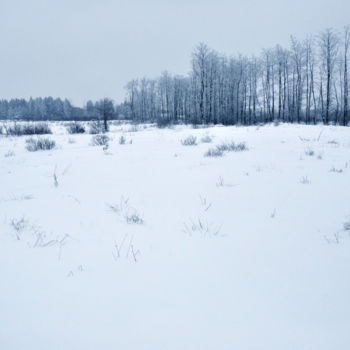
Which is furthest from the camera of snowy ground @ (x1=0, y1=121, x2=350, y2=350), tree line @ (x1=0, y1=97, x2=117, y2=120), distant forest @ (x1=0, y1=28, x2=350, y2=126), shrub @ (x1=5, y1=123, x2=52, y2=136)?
tree line @ (x1=0, y1=97, x2=117, y2=120)

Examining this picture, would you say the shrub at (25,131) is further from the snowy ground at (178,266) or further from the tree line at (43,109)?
the tree line at (43,109)

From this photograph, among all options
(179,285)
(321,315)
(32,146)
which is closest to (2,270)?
(179,285)

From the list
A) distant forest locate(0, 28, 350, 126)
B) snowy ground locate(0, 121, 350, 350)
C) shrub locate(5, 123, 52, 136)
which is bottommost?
snowy ground locate(0, 121, 350, 350)

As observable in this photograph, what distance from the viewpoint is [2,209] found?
3.02 metres

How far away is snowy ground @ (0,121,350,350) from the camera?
3.95ft

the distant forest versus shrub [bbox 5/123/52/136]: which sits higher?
the distant forest

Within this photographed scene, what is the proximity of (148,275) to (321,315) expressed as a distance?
3.22 feet

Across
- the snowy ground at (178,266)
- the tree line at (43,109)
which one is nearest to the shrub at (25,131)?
the snowy ground at (178,266)

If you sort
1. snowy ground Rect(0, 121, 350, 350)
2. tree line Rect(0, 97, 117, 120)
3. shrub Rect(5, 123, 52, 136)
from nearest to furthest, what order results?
snowy ground Rect(0, 121, 350, 350), shrub Rect(5, 123, 52, 136), tree line Rect(0, 97, 117, 120)

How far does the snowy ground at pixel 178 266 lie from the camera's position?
1.20 metres

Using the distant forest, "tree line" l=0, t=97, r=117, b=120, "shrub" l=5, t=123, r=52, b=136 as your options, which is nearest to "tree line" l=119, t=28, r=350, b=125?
the distant forest

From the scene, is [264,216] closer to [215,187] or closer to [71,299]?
[215,187]

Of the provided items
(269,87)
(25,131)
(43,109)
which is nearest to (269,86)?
(269,87)

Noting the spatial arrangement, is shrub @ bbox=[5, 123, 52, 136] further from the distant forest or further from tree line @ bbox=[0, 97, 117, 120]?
tree line @ bbox=[0, 97, 117, 120]
